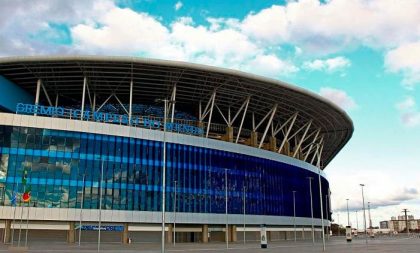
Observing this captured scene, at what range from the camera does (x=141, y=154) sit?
6912cm

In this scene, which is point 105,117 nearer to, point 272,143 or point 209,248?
point 209,248

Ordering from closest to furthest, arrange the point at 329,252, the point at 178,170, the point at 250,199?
the point at 329,252, the point at 178,170, the point at 250,199

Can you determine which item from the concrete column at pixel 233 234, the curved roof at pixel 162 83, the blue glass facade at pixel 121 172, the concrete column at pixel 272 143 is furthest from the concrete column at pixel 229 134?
the concrete column at pixel 233 234

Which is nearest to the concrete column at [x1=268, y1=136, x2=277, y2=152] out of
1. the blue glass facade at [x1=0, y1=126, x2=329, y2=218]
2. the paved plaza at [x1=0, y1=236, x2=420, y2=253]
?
the blue glass facade at [x1=0, y1=126, x2=329, y2=218]

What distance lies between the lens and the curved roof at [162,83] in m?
67.0

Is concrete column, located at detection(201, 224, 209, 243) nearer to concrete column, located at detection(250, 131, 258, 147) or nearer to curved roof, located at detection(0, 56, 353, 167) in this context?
concrete column, located at detection(250, 131, 258, 147)

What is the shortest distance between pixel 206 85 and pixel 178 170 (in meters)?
15.0

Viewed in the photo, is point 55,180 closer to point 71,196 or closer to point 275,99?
point 71,196

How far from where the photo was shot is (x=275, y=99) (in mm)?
81688

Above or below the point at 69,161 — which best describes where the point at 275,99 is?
above

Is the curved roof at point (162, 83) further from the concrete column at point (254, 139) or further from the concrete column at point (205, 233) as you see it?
the concrete column at point (205, 233)

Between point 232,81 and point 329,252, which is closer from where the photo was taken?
point 329,252

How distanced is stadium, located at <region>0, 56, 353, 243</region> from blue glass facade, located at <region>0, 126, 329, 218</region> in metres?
0.15

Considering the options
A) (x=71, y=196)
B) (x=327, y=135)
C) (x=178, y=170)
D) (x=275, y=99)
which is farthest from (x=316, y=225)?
(x=71, y=196)
